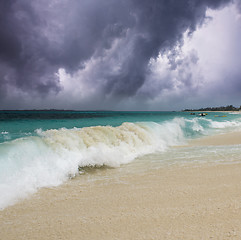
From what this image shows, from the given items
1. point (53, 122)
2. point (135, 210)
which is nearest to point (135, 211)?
point (135, 210)

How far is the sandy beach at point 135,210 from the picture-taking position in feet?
9.61

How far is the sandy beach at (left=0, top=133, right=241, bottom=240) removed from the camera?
2930mm

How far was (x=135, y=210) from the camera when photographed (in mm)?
3600

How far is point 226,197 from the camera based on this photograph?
3.84 m

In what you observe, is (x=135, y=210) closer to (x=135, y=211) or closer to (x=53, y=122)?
(x=135, y=211)

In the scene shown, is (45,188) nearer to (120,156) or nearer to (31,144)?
(31,144)

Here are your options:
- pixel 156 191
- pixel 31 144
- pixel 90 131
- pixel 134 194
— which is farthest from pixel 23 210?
pixel 90 131

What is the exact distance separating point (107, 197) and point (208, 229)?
7.20 ft

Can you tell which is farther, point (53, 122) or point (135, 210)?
point (53, 122)

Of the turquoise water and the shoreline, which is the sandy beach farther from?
the turquoise water

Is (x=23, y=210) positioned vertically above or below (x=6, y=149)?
below

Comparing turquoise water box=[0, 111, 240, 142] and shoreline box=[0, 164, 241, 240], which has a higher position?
turquoise water box=[0, 111, 240, 142]

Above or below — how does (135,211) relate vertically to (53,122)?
below

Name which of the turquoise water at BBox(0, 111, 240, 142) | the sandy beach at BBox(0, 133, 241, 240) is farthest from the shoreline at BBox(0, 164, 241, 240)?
the turquoise water at BBox(0, 111, 240, 142)
